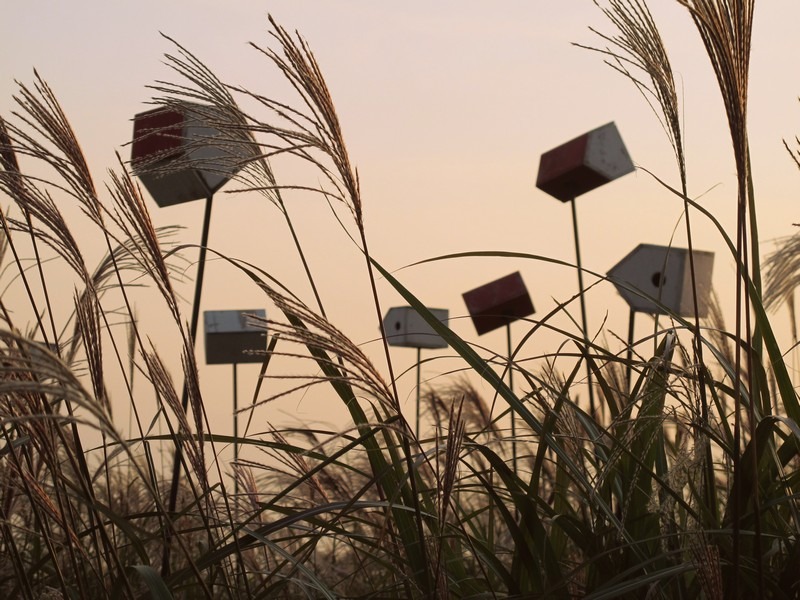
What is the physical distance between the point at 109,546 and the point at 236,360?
4.10 m

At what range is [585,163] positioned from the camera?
5.20 metres

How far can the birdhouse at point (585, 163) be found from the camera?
5.23 m

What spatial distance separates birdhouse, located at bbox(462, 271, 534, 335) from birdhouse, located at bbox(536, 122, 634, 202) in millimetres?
898

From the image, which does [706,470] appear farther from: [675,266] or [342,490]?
[675,266]

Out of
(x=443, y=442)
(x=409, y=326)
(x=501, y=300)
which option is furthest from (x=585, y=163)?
(x=443, y=442)

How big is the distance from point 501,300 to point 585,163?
1.39m

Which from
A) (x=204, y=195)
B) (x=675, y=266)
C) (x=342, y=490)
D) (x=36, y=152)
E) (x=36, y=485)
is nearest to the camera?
(x=36, y=485)

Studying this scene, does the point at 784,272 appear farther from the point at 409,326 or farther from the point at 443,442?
the point at 409,326

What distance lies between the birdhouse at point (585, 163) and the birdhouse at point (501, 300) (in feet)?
A: 2.95

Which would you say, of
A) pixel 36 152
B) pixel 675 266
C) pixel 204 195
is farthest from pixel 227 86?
pixel 675 266

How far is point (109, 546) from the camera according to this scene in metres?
1.35

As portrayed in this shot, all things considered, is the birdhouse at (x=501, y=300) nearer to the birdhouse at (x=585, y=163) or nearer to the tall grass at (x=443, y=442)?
the birdhouse at (x=585, y=163)

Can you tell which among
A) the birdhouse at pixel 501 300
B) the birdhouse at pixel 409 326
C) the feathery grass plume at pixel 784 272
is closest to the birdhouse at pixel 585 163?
the birdhouse at pixel 501 300

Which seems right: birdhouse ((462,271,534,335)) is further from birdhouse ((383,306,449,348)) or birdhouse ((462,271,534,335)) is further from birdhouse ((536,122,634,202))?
birdhouse ((536,122,634,202))
